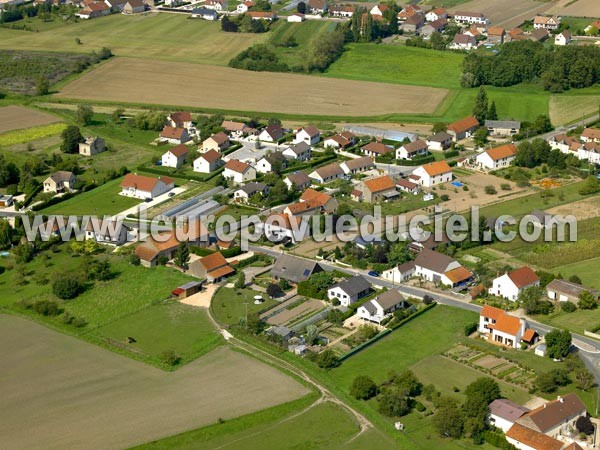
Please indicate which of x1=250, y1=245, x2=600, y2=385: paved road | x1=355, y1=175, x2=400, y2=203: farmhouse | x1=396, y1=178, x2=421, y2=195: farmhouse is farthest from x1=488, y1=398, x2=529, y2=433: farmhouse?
x1=396, y1=178, x2=421, y2=195: farmhouse

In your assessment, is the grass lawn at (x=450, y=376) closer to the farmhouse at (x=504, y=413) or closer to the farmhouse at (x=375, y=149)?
the farmhouse at (x=504, y=413)

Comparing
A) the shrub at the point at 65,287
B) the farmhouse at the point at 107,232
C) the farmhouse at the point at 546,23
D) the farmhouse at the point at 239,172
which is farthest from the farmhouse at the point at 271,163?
the farmhouse at the point at 546,23

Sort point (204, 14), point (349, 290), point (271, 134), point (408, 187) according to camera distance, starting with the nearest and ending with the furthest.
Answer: point (349, 290) < point (408, 187) < point (271, 134) < point (204, 14)

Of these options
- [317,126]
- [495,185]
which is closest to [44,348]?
[495,185]

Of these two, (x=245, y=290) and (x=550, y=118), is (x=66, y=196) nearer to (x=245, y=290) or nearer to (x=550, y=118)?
(x=245, y=290)

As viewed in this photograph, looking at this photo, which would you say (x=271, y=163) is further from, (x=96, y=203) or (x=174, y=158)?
(x=96, y=203)

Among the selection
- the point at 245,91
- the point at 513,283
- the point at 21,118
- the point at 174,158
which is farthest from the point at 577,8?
the point at 513,283
